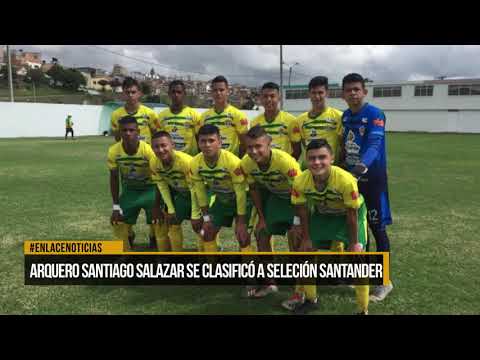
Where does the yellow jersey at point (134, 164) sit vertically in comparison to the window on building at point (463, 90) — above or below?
below

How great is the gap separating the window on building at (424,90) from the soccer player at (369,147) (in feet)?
177

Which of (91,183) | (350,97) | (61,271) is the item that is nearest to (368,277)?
(350,97)

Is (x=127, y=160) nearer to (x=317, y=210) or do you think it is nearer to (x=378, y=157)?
(x=317, y=210)

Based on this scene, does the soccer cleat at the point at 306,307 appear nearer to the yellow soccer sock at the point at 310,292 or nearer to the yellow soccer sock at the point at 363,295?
the yellow soccer sock at the point at 310,292

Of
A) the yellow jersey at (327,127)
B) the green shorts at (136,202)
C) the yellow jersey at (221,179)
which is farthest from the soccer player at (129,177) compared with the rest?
the yellow jersey at (327,127)

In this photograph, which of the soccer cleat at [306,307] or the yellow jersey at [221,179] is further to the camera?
the yellow jersey at [221,179]

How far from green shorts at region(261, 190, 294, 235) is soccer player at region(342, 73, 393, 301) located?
0.88 metres

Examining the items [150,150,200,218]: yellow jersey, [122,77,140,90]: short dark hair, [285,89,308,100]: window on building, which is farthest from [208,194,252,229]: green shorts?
[285,89,308,100]: window on building

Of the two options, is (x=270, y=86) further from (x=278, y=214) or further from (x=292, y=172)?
(x=278, y=214)

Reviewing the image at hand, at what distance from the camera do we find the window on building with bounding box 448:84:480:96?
48938 mm

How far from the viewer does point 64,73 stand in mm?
75062

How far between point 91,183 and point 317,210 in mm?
9454

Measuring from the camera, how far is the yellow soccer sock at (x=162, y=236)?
5.46 metres

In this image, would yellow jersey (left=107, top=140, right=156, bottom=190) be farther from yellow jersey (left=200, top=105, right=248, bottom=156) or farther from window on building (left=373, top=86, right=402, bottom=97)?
window on building (left=373, top=86, right=402, bottom=97)
